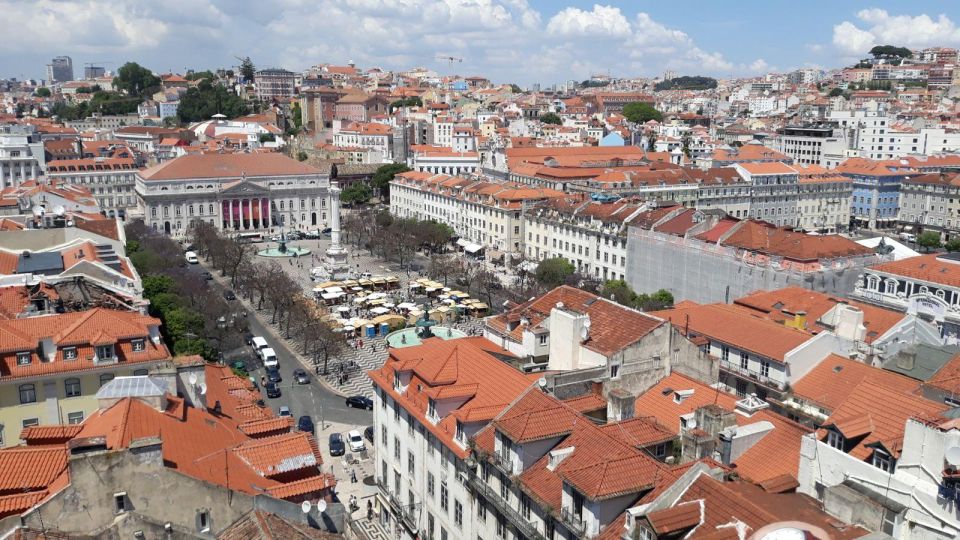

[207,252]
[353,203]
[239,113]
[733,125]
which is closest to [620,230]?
[207,252]

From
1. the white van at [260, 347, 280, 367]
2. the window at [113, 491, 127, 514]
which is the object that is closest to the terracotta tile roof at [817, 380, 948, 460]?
the window at [113, 491, 127, 514]

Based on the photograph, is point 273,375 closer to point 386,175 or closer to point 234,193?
point 234,193

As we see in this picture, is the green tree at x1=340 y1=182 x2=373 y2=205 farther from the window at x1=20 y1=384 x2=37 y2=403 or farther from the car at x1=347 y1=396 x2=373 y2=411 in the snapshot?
the window at x1=20 y1=384 x2=37 y2=403

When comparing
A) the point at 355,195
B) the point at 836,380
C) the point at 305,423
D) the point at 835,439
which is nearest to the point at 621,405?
the point at 835,439

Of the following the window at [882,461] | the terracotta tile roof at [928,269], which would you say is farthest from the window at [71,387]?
the terracotta tile roof at [928,269]

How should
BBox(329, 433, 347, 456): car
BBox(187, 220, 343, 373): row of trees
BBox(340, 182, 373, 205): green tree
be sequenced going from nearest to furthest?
BBox(329, 433, 347, 456): car → BBox(187, 220, 343, 373): row of trees → BBox(340, 182, 373, 205): green tree

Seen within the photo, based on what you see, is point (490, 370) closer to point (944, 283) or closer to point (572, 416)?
point (572, 416)

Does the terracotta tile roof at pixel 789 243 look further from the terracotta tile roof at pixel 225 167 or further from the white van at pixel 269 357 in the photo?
the terracotta tile roof at pixel 225 167
